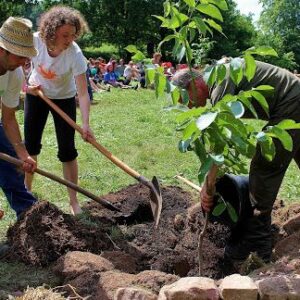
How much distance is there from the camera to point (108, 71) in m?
21.0

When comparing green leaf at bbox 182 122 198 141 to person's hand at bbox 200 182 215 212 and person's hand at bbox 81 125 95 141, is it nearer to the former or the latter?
person's hand at bbox 200 182 215 212

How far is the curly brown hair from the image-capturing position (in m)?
4.53

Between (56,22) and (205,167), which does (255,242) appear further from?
(56,22)

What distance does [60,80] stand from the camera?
493 cm

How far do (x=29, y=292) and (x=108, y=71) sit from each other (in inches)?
730

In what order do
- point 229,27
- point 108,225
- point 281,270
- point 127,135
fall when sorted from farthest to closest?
1. point 229,27
2. point 127,135
3. point 108,225
4. point 281,270

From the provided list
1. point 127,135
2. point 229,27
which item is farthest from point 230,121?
point 229,27

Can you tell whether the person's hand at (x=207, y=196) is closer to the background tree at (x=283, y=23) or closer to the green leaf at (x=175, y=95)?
the green leaf at (x=175, y=95)

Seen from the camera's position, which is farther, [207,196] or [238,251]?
[238,251]

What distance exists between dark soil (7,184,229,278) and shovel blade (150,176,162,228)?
141 mm

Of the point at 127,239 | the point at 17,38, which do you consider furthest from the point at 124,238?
the point at 17,38

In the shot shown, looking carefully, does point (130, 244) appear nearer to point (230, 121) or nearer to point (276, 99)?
point (276, 99)

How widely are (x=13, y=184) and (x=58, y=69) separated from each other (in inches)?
43.9

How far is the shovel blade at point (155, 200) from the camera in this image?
4.64 metres
